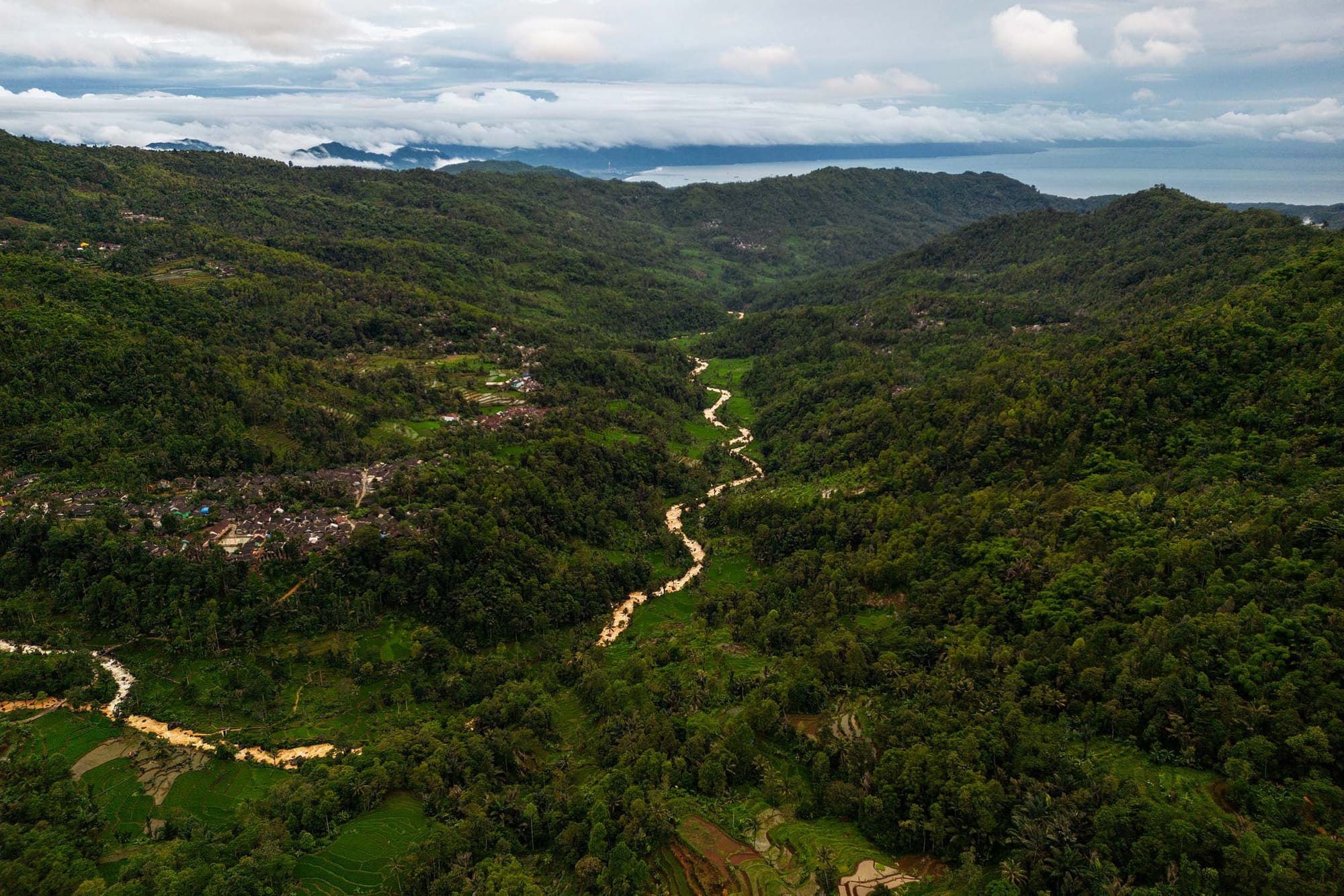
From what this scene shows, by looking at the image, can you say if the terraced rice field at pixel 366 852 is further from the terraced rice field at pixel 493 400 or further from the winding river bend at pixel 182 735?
the terraced rice field at pixel 493 400

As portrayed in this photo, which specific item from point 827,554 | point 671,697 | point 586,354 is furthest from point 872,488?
point 586,354

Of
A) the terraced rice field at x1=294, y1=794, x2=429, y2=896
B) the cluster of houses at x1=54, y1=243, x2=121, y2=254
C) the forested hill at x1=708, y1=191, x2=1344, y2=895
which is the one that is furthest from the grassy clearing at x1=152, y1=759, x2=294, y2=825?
the cluster of houses at x1=54, y1=243, x2=121, y2=254

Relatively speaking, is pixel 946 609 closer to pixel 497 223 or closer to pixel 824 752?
pixel 824 752

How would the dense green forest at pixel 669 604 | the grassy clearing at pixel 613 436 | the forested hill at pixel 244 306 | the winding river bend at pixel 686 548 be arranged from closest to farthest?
the dense green forest at pixel 669 604
the winding river bend at pixel 686 548
the forested hill at pixel 244 306
the grassy clearing at pixel 613 436

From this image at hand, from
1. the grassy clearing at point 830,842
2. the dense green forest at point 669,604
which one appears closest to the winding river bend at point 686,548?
the dense green forest at point 669,604

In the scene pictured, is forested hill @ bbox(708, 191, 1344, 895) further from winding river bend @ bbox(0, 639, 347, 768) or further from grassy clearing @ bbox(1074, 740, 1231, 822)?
winding river bend @ bbox(0, 639, 347, 768)

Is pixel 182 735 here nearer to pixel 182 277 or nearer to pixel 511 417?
pixel 511 417
